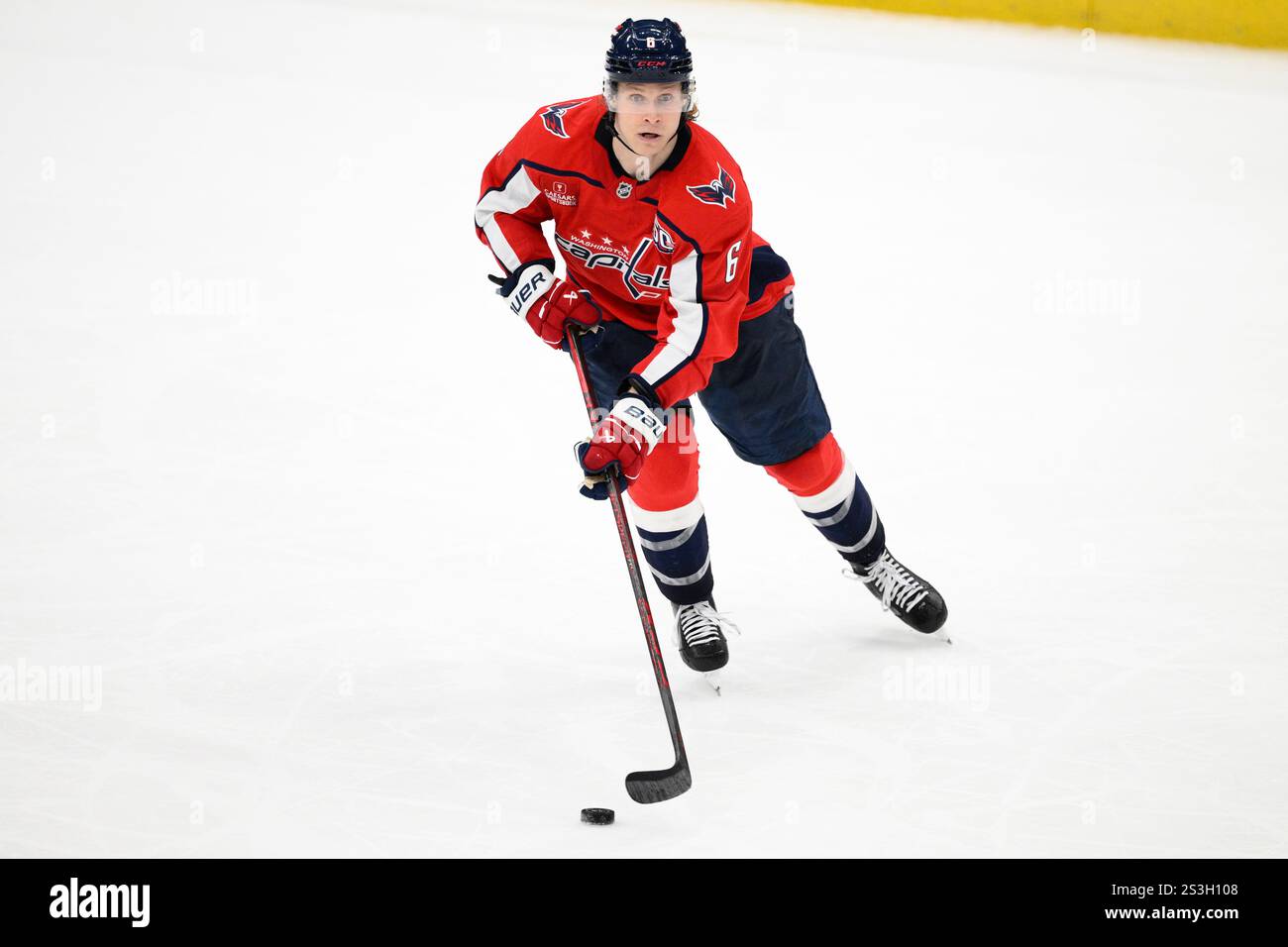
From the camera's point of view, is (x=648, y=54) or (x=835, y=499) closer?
(x=648, y=54)

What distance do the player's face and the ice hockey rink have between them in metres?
1.03

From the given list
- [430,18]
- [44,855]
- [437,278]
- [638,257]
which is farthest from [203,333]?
[430,18]

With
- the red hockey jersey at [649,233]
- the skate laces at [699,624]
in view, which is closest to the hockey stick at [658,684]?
the red hockey jersey at [649,233]

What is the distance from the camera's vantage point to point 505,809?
7.15 feet

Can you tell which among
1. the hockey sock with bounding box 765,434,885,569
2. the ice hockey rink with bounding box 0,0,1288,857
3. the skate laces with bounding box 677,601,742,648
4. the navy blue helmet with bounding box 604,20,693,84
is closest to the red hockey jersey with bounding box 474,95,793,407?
the navy blue helmet with bounding box 604,20,693,84

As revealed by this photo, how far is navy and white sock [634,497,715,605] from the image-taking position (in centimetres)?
263

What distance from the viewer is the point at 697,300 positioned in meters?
2.31

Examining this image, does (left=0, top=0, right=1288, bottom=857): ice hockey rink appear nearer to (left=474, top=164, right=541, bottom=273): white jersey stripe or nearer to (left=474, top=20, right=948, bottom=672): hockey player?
(left=474, top=20, right=948, bottom=672): hockey player

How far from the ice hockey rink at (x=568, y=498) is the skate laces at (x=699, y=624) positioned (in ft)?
0.33

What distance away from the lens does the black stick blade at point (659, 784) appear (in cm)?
216

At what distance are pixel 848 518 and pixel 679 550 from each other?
0.37m

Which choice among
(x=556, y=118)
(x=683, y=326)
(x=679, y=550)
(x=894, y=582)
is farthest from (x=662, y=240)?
(x=894, y=582)

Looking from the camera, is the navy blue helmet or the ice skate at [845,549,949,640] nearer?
the navy blue helmet

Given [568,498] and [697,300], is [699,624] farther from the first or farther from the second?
[568,498]
